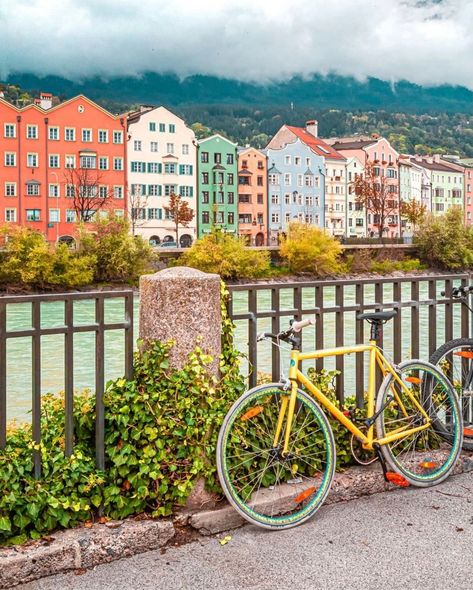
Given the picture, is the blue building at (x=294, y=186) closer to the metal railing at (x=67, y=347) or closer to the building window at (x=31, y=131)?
the building window at (x=31, y=131)

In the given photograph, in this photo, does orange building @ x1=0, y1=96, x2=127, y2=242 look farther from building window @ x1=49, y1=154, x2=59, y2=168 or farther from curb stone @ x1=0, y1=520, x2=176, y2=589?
curb stone @ x1=0, y1=520, x2=176, y2=589

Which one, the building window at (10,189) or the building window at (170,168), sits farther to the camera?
the building window at (170,168)

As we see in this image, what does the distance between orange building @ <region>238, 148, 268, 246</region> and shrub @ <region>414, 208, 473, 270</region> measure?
19.6 meters

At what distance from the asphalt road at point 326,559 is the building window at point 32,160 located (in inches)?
2971

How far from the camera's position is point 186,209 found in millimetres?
81812

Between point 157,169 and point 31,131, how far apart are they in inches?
512

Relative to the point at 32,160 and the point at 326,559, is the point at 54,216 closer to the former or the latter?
the point at 32,160

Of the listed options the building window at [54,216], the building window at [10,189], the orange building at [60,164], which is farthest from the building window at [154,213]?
the building window at [10,189]

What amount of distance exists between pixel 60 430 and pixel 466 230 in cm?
7826

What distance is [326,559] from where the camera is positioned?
12.6 feet

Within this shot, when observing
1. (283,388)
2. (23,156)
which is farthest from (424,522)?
(23,156)

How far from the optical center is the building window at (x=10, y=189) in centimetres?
7462

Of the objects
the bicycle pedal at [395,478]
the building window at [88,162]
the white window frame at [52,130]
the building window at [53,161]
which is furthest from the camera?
the building window at [88,162]

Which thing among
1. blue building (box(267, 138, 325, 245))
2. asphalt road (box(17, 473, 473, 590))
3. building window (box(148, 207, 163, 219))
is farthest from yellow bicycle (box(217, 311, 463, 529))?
blue building (box(267, 138, 325, 245))
